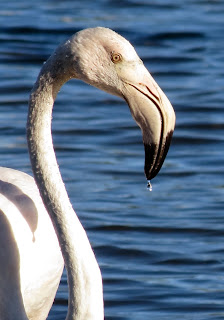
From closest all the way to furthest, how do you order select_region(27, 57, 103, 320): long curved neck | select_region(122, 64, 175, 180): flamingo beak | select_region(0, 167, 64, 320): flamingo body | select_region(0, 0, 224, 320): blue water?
1. select_region(122, 64, 175, 180): flamingo beak
2. select_region(27, 57, 103, 320): long curved neck
3. select_region(0, 167, 64, 320): flamingo body
4. select_region(0, 0, 224, 320): blue water

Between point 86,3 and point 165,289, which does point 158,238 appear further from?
point 86,3

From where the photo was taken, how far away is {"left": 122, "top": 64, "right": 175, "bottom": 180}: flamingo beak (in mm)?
3980

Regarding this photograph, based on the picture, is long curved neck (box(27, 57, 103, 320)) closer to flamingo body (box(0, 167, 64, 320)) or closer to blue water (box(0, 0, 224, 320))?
flamingo body (box(0, 167, 64, 320))

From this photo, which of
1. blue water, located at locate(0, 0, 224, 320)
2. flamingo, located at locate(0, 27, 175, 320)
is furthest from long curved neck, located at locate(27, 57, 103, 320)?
blue water, located at locate(0, 0, 224, 320)

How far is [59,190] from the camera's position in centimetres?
421

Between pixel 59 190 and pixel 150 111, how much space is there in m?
0.55

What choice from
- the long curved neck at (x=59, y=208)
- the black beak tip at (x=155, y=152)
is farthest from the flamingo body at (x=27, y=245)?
the black beak tip at (x=155, y=152)

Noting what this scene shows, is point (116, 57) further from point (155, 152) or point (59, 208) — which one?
point (59, 208)

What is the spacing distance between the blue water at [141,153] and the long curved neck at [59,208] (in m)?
1.65

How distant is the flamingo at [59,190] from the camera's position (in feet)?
13.2

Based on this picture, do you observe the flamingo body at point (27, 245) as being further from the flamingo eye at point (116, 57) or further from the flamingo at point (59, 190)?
the flamingo eye at point (116, 57)

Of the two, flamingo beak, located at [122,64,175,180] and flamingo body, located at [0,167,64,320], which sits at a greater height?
flamingo beak, located at [122,64,175,180]

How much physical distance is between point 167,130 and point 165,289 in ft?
7.64

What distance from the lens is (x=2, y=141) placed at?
8625 mm
